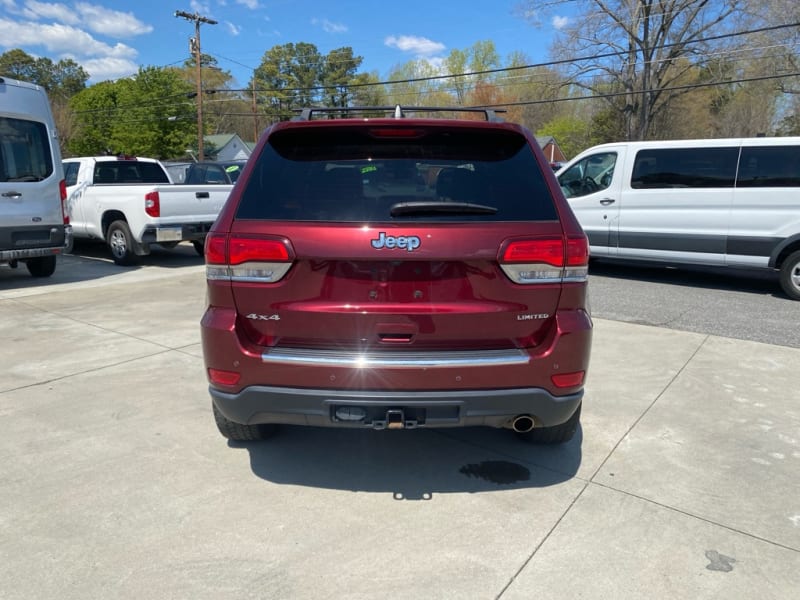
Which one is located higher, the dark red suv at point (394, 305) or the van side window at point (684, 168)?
the van side window at point (684, 168)

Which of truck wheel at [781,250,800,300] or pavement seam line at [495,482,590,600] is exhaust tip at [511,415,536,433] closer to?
pavement seam line at [495,482,590,600]

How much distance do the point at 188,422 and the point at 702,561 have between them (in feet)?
9.94

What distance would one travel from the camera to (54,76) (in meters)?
82.1

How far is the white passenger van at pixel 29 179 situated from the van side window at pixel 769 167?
32.5ft

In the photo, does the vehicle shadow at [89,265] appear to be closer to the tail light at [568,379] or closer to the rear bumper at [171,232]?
the rear bumper at [171,232]

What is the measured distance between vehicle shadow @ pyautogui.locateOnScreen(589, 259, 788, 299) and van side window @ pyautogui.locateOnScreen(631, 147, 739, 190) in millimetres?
1270

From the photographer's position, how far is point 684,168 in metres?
8.35

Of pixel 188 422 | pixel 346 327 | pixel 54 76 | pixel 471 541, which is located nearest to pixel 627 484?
pixel 471 541

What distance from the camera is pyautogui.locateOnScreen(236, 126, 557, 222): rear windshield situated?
2678 mm

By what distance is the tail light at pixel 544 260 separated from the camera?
101 inches

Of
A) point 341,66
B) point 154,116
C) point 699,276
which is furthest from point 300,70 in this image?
point 699,276

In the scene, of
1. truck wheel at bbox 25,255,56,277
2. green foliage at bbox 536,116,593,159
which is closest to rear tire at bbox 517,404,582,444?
truck wheel at bbox 25,255,56,277

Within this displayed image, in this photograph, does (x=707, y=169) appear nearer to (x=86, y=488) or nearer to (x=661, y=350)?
(x=661, y=350)

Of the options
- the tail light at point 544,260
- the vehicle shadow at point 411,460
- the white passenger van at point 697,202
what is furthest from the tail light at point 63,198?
the tail light at point 544,260
